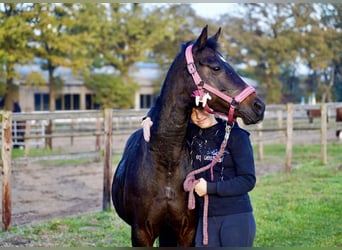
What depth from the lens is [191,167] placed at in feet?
9.63

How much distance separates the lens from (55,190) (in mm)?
8234

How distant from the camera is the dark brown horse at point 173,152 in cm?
271

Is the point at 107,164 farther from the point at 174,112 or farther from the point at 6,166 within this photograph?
the point at 174,112

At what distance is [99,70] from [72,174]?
15430mm

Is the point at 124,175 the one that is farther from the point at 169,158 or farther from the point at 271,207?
the point at 271,207

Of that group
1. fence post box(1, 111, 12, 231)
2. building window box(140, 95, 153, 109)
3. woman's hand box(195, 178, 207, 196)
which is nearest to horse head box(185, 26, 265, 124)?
woman's hand box(195, 178, 207, 196)

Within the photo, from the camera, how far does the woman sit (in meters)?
2.74

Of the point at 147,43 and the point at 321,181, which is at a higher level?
the point at 147,43

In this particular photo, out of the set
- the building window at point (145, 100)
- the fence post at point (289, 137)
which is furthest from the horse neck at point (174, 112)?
the building window at point (145, 100)

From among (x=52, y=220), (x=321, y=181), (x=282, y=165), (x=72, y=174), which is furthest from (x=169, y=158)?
(x=282, y=165)

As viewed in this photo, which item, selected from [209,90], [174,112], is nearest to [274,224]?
[174,112]

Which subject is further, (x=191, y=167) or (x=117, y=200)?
(x=117, y=200)

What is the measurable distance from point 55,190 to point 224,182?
591 cm

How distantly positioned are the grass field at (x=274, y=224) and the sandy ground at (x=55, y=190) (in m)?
0.70
